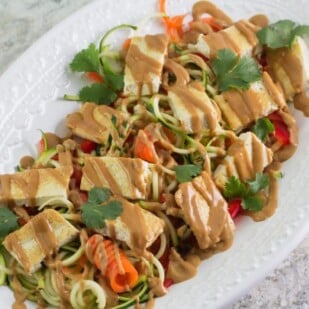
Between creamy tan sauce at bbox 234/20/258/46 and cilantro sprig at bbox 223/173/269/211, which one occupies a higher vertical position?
creamy tan sauce at bbox 234/20/258/46

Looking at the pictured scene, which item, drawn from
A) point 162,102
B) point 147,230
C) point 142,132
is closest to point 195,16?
point 162,102

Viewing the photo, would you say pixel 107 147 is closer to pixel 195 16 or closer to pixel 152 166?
pixel 152 166

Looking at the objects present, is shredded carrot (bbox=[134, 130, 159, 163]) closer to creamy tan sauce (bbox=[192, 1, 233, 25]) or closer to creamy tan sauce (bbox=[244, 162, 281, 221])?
creamy tan sauce (bbox=[244, 162, 281, 221])

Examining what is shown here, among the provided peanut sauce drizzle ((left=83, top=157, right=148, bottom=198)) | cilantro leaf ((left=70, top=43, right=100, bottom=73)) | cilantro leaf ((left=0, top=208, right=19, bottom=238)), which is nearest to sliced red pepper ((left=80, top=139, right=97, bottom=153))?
peanut sauce drizzle ((left=83, top=157, right=148, bottom=198))

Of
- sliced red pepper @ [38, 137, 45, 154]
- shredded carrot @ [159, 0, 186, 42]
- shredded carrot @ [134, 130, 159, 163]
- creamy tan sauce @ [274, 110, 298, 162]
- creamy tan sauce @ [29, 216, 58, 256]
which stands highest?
shredded carrot @ [159, 0, 186, 42]

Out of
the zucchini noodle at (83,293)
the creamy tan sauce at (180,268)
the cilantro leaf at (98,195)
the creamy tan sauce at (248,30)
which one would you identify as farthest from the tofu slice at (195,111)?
the zucchini noodle at (83,293)

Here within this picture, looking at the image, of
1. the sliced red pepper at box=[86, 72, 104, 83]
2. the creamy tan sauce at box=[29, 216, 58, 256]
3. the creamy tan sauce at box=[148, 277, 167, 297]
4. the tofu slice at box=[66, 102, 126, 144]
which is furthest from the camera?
the sliced red pepper at box=[86, 72, 104, 83]

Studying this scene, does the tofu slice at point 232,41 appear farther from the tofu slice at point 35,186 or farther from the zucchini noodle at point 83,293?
the zucchini noodle at point 83,293
